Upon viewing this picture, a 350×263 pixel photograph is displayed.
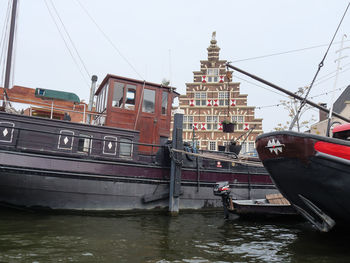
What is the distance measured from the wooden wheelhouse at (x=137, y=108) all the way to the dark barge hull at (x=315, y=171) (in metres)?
5.15

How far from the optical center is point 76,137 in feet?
28.8

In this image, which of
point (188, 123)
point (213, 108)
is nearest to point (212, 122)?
point (213, 108)

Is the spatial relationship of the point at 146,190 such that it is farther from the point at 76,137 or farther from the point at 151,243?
the point at 151,243

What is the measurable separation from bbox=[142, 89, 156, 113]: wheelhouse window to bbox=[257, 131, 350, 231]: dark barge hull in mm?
5385

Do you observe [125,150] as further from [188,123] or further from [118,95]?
[188,123]

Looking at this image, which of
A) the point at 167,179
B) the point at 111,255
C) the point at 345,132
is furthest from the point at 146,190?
the point at 345,132

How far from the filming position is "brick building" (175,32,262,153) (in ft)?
99.2

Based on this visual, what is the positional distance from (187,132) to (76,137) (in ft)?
74.8

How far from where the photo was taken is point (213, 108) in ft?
102

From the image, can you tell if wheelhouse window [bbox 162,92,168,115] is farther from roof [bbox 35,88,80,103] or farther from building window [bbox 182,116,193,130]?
building window [bbox 182,116,193,130]

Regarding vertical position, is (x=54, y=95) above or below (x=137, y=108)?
above

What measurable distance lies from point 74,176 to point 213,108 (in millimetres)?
24448

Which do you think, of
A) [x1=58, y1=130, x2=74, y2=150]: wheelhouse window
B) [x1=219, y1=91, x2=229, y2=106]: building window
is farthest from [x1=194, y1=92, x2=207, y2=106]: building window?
[x1=58, y1=130, x2=74, y2=150]: wheelhouse window

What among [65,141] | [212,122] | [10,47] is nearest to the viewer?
[65,141]
